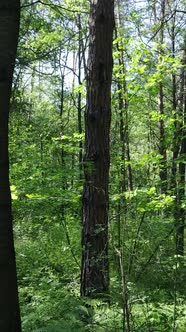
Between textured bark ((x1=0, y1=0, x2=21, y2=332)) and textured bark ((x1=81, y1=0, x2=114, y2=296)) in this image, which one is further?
textured bark ((x1=81, y1=0, x2=114, y2=296))

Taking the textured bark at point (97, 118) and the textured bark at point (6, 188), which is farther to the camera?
the textured bark at point (97, 118)

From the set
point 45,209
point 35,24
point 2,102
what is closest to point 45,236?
point 45,209

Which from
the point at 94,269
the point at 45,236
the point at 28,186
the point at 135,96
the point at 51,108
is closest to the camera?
the point at 94,269

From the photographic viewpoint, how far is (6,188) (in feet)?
6.55

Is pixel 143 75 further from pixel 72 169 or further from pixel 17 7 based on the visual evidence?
pixel 17 7

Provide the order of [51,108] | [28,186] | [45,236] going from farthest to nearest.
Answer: [51,108], [45,236], [28,186]

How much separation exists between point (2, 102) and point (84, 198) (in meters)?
2.69

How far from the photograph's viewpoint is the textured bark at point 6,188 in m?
1.96

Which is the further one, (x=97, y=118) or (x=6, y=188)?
(x=97, y=118)

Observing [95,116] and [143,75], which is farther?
[143,75]

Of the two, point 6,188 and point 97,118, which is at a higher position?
point 97,118

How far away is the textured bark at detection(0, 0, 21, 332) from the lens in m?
1.96

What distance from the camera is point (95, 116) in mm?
4578

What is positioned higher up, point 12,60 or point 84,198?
point 12,60
